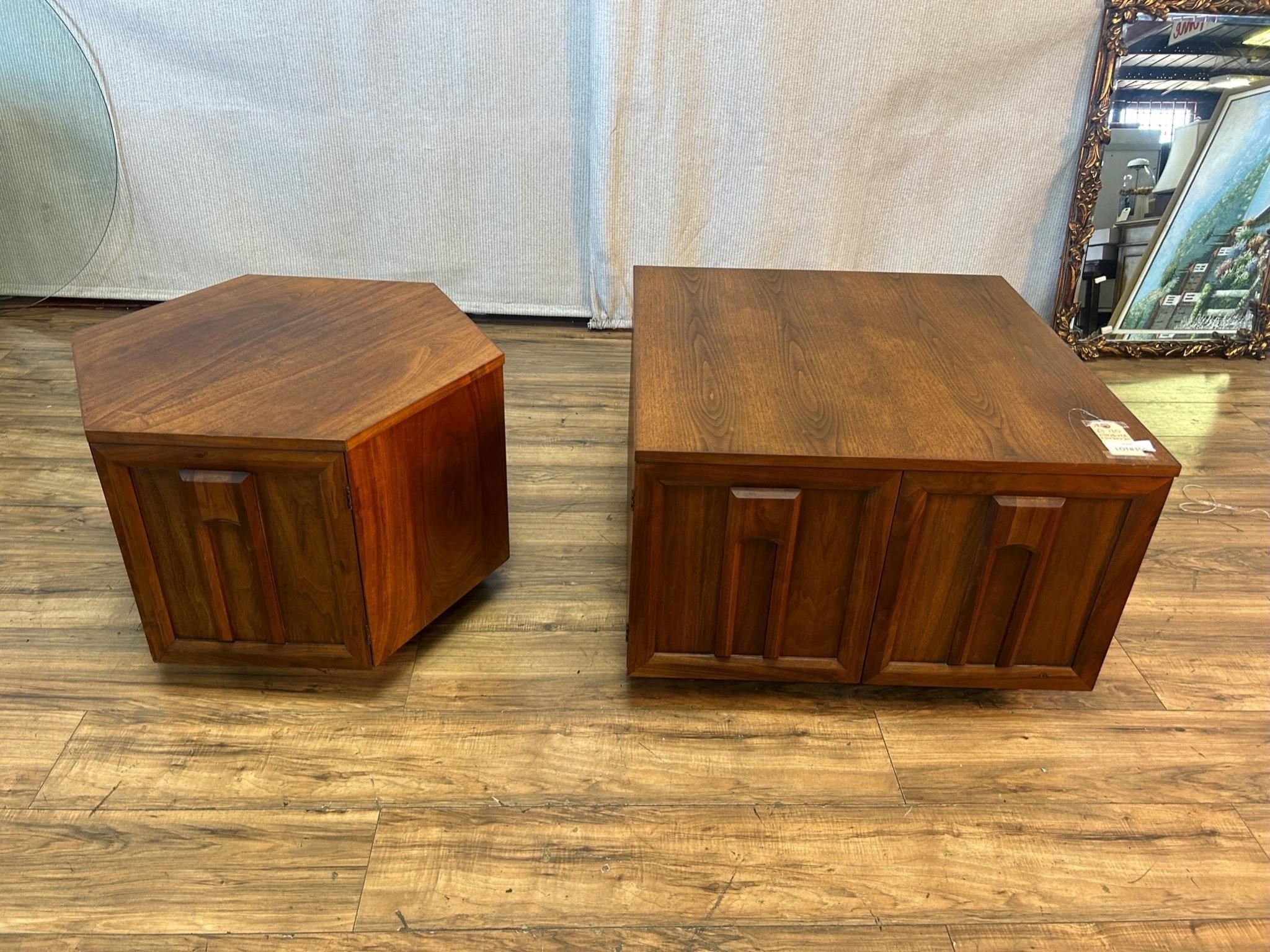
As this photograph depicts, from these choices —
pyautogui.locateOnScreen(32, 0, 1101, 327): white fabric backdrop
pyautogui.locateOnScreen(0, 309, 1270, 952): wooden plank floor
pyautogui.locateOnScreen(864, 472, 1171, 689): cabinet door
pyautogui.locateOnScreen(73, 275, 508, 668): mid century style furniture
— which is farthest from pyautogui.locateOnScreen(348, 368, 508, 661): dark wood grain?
pyautogui.locateOnScreen(32, 0, 1101, 327): white fabric backdrop

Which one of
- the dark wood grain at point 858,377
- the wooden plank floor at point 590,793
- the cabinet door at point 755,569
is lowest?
the wooden plank floor at point 590,793

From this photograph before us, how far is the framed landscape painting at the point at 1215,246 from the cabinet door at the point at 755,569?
179cm

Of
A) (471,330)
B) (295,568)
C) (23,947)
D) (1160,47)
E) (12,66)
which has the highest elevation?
(1160,47)

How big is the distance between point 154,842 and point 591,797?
0.55 metres

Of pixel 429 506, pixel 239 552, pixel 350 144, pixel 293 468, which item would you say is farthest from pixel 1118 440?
pixel 350 144

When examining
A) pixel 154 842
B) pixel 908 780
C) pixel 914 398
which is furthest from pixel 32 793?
pixel 914 398

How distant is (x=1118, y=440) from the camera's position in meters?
1.22

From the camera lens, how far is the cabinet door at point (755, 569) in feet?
3.93

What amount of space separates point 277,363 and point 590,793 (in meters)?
0.75

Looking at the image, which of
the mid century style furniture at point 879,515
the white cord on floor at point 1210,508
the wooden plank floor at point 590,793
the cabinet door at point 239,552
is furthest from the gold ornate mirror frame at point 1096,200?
the cabinet door at point 239,552

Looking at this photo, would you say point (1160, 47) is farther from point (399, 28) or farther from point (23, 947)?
A: point (23, 947)

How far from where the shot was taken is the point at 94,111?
97.0 inches

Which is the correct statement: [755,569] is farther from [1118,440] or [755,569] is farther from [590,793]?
[1118,440]

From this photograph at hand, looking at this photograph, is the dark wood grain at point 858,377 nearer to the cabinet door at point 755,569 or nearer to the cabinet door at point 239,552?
the cabinet door at point 755,569
